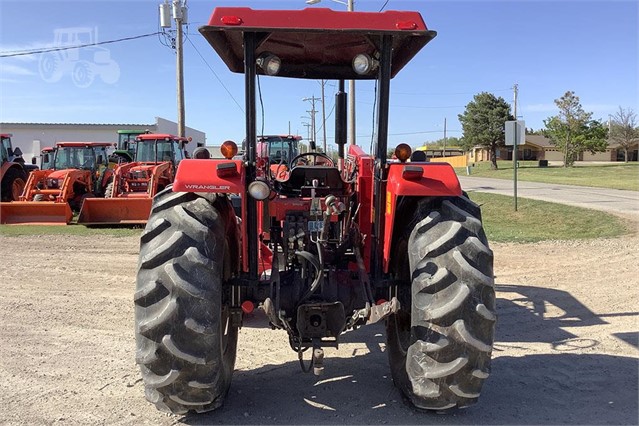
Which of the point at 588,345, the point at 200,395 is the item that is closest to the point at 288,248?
the point at 200,395

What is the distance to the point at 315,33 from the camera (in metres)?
3.63

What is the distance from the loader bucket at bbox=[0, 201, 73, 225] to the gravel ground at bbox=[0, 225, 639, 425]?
627cm

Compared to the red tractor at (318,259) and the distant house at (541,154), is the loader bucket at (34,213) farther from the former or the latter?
the distant house at (541,154)

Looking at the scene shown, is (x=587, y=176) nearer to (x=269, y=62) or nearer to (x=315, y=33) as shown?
(x=269, y=62)

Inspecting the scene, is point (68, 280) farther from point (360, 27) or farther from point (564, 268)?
point (564, 268)

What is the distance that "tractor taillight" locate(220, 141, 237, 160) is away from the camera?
424cm

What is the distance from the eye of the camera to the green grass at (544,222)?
12.2 metres

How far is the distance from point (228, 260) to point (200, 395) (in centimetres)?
99

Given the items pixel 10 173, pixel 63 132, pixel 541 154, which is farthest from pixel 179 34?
pixel 541 154

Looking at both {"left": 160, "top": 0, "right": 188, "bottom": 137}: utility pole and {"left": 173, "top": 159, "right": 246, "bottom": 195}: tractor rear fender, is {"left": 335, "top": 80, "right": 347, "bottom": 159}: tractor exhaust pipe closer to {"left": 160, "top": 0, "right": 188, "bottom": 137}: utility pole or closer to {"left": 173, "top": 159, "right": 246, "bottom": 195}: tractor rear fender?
{"left": 173, "top": 159, "right": 246, "bottom": 195}: tractor rear fender

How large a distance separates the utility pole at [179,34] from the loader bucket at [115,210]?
773 cm

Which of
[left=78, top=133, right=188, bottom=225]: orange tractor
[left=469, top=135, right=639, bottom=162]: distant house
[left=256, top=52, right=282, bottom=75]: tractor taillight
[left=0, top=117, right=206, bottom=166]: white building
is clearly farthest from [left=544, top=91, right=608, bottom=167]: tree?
[left=256, top=52, right=282, bottom=75]: tractor taillight

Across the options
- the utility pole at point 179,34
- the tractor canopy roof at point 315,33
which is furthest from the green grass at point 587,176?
the tractor canopy roof at point 315,33

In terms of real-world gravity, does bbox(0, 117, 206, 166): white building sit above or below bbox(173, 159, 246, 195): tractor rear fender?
above
